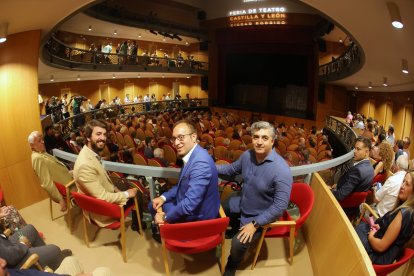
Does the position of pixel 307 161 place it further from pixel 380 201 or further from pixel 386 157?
pixel 380 201

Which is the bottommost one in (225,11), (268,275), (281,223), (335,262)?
(268,275)

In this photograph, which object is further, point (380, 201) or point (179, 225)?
point (380, 201)

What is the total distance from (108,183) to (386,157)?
366cm

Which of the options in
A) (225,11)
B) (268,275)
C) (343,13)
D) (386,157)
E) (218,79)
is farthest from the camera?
(218,79)

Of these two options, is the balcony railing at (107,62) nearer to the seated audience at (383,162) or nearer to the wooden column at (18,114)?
the wooden column at (18,114)

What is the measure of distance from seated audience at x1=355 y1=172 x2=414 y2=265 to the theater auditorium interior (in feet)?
0.82

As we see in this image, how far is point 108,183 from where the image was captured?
3160mm

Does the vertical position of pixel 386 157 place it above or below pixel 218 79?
below

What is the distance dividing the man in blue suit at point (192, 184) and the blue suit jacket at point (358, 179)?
1.68m

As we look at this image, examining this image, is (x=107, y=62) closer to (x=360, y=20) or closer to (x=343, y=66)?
(x=343, y=66)

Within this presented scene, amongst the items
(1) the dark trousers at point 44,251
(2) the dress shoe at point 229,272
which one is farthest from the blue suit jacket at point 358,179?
(1) the dark trousers at point 44,251

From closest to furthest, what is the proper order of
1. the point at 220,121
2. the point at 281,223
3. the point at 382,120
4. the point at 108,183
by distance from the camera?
the point at 281,223 → the point at 108,183 → the point at 220,121 → the point at 382,120

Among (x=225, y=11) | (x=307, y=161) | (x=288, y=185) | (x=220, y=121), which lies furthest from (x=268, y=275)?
(x=225, y=11)

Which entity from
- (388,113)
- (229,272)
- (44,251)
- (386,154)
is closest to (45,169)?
(44,251)
